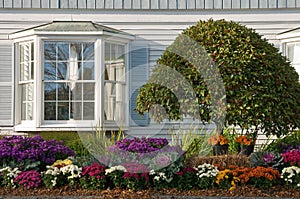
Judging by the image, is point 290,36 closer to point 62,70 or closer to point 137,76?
point 137,76

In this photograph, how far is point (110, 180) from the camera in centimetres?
862

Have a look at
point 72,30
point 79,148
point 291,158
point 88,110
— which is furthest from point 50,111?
point 291,158

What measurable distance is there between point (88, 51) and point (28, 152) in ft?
11.3

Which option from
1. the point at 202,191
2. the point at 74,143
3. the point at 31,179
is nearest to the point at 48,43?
the point at 74,143

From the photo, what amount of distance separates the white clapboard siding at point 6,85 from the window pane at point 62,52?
1368 millimetres

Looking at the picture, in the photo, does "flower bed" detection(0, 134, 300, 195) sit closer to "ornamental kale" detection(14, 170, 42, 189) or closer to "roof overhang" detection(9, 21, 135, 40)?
"ornamental kale" detection(14, 170, 42, 189)

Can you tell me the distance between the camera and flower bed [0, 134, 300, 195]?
845cm

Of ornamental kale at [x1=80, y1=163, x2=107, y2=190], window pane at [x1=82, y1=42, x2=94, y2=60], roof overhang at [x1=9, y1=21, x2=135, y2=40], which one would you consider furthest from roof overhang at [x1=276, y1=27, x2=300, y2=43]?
ornamental kale at [x1=80, y1=163, x2=107, y2=190]

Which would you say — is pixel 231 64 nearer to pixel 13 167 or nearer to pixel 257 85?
pixel 257 85

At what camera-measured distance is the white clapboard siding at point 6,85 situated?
41.6ft

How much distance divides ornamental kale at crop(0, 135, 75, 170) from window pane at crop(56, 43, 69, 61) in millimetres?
2746

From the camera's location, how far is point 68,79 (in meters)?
12.0

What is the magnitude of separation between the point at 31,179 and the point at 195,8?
6111mm

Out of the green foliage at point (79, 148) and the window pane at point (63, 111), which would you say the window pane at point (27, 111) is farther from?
the green foliage at point (79, 148)
